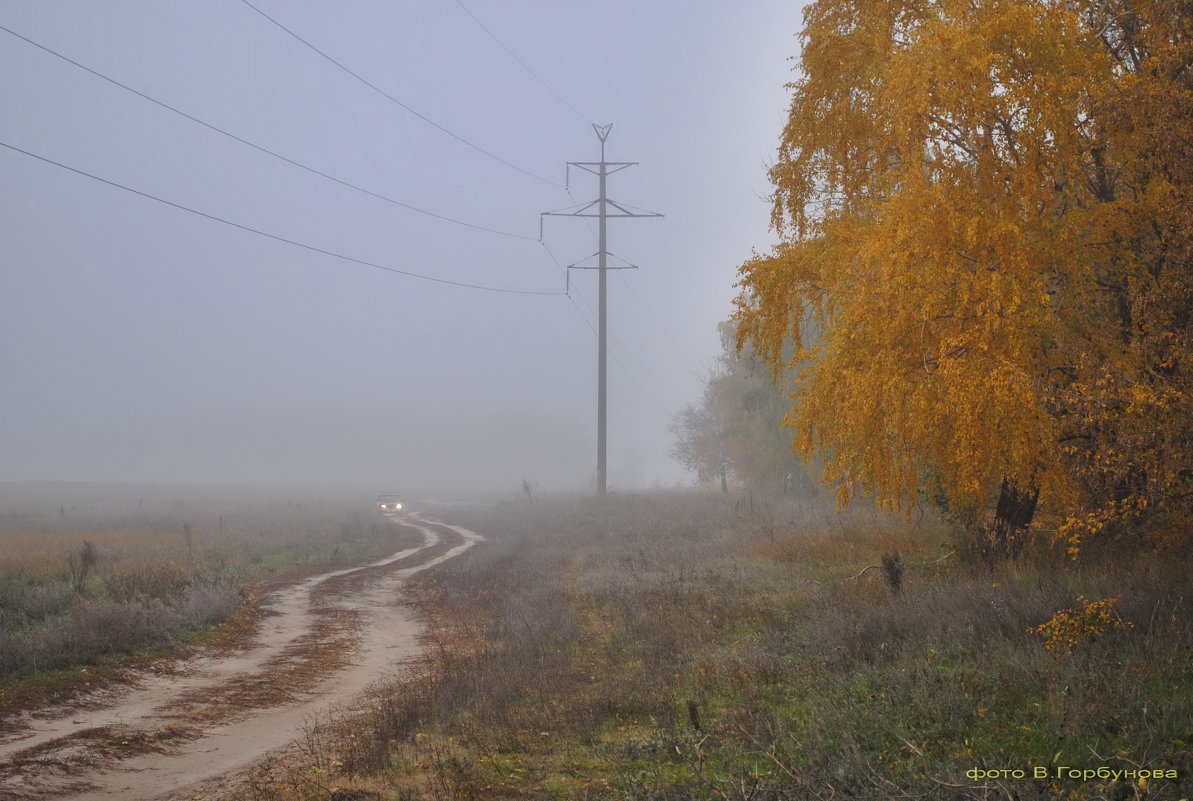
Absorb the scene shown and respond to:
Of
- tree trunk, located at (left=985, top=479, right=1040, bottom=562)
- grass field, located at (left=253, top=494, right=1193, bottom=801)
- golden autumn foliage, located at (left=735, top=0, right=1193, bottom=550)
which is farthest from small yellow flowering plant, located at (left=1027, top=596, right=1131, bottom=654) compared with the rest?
tree trunk, located at (left=985, top=479, right=1040, bottom=562)

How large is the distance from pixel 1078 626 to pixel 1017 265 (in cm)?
441

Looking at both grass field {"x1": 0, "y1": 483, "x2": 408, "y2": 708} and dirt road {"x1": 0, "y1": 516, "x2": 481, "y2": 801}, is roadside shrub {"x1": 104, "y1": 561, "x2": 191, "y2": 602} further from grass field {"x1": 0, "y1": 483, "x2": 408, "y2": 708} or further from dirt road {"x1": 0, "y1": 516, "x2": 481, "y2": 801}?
dirt road {"x1": 0, "y1": 516, "x2": 481, "y2": 801}

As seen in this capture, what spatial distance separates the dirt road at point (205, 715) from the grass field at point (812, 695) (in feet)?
2.60

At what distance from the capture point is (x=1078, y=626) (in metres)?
7.19

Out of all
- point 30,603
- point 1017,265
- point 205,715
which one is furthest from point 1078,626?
point 30,603

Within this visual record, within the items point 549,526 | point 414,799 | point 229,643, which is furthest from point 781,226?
point 549,526

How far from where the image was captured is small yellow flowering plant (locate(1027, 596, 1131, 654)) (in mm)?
7055

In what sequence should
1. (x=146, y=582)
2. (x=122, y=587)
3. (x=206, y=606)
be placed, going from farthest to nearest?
(x=146, y=582)
(x=122, y=587)
(x=206, y=606)

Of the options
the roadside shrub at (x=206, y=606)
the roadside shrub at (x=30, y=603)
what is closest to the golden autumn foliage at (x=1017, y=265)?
the roadside shrub at (x=206, y=606)

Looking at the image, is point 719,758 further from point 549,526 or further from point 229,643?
point 549,526

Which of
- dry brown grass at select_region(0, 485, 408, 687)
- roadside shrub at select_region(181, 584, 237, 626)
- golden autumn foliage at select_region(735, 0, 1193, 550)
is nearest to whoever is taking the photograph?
golden autumn foliage at select_region(735, 0, 1193, 550)

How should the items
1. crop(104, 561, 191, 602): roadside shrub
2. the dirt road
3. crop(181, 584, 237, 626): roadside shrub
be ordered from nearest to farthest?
1. the dirt road
2. crop(181, 584, 237, 626): roadside shrub
3. crop(104, 561, 191, 602): roadside shrub

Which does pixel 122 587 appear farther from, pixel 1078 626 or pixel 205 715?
pixel 1078 626

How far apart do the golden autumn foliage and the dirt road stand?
7858 mm
